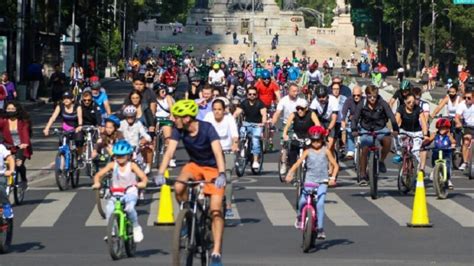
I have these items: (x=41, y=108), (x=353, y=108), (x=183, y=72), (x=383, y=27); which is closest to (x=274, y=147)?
(x=353, y=108)

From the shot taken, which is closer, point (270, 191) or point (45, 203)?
point (45, 203)

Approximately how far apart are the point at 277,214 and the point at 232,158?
162 cm

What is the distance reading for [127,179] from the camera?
17.6 m

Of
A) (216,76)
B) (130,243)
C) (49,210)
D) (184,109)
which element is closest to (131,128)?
(49,210)

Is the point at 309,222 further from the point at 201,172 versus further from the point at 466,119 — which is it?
the point at 466,119

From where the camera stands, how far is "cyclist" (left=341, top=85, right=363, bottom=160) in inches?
1099

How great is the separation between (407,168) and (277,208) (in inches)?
119

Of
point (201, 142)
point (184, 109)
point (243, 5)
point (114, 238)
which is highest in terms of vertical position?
point (243, 5)

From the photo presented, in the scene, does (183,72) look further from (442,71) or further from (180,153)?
(180,153)

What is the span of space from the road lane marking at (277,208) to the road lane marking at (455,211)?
2.33 m

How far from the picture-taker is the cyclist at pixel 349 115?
27.9 metres

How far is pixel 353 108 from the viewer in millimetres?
27766

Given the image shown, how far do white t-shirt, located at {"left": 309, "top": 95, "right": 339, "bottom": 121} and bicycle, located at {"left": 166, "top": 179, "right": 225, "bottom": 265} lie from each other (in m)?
12.8

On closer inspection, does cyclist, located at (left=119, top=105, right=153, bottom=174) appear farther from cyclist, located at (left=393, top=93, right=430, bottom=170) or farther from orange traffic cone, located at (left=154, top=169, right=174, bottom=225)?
cyclist, located at (left=393, top=93, right=430, bottom=170)
